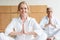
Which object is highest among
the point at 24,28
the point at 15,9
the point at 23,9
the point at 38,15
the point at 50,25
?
the point at 23,9

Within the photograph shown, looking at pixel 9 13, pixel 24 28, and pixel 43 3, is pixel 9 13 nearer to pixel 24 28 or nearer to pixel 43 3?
pixel 43 3

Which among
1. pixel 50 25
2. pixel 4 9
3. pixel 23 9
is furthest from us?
pixel 4 9

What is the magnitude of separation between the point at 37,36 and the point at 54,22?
1027 mm

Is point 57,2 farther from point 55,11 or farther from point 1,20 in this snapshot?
point 1,20

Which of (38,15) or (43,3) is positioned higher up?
(43,3)

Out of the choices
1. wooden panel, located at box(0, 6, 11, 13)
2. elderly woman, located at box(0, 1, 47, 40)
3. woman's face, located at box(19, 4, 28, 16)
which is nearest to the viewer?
elderly woman, located at box(0, 1, 47, 40)

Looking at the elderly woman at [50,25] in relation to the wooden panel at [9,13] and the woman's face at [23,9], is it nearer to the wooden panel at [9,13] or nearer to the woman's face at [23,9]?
the woman's face at [23,9]

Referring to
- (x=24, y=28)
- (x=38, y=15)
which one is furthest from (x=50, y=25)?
(x=38, y=15)

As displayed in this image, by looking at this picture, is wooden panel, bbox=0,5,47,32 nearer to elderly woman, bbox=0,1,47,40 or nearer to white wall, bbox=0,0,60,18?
white wall, bbox=0,0,60,18

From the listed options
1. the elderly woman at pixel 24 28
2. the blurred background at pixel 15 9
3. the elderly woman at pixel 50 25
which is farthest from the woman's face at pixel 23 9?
the blurred background at pixel 15 9

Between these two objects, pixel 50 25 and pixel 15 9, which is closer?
pixel 50 25

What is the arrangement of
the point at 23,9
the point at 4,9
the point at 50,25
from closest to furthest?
the point at 23,9 < the point at 50,25 < the point at 4,9

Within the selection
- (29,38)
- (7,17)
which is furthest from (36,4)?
(29,38)

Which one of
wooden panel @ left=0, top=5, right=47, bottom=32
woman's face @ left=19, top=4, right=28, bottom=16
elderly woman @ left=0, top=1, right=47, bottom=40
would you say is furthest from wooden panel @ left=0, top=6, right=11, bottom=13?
woman's face @ left=19, top=4, right=28, bottom=16
